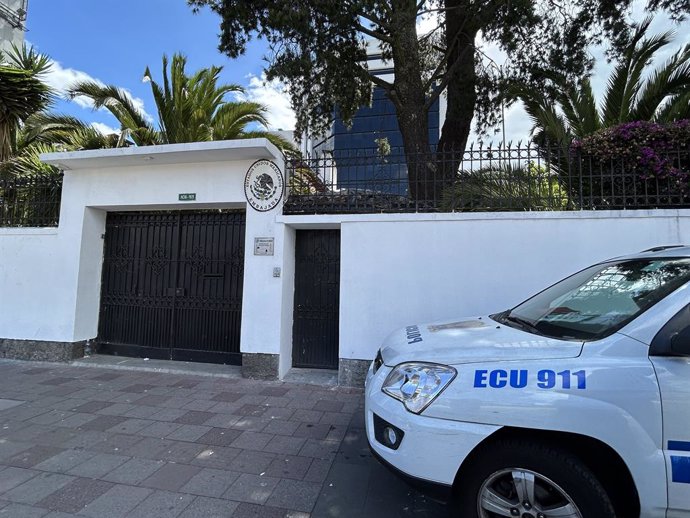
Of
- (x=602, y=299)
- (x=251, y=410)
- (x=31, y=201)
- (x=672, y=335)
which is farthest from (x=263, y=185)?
(x=672, y=335)

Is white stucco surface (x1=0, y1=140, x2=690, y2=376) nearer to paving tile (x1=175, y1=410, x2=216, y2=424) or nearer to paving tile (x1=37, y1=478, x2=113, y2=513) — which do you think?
paving tile (x1=175, y1=410, x2=216, y2=424)

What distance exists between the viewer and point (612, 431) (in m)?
2.06

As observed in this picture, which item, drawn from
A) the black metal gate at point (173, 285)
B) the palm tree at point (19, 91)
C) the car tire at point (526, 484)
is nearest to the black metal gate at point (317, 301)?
the black metal gate at point (173, 285)

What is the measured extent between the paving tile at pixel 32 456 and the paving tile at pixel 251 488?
184 centimetres

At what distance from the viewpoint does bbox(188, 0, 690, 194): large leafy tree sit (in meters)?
6.46

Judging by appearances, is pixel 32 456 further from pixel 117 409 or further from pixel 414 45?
pixel 414 45

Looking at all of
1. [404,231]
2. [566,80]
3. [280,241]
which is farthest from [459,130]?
[280,241]

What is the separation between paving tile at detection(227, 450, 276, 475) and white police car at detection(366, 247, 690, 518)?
140 cm

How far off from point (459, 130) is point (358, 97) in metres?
2.57

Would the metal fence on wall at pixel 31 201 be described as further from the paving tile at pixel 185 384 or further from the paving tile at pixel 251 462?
the paving tile at pixel 251 462

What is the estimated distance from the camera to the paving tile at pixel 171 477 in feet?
10.4

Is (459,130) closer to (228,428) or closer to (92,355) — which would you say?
(228,428)

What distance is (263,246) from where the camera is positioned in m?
6.12

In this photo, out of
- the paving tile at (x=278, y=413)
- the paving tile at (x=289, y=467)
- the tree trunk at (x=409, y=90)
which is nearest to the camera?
the paving tile at (x=289, y=467)
